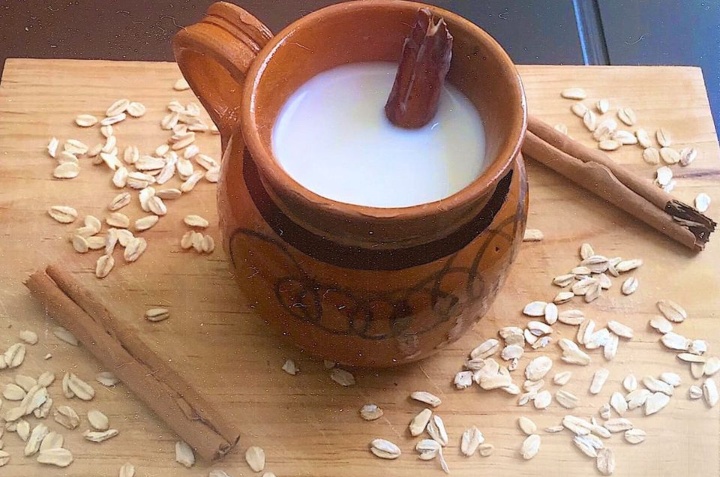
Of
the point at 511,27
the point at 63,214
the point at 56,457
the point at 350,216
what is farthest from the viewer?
the point at 511,27

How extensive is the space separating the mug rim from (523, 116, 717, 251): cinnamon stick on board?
0.23 metres

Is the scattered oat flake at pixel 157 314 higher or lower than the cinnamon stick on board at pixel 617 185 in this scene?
lower

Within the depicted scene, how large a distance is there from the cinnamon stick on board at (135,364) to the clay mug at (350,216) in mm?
90

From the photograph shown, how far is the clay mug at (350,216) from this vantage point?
18.3 inches

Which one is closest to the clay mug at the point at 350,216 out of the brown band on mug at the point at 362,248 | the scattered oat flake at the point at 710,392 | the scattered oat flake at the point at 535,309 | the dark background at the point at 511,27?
the brown band on mug at the point at 362,248

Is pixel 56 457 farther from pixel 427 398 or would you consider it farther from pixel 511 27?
pixel 511 27

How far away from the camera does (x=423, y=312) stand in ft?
1.66

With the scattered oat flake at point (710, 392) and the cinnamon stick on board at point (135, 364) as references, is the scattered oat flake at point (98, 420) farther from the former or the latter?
the scattered oat flake at point (710, 392)

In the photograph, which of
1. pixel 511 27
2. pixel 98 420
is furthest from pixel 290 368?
pixel 511 27

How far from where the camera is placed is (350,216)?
1.43ft

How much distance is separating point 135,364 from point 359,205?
26 cm

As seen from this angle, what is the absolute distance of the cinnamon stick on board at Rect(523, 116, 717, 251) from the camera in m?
0.68

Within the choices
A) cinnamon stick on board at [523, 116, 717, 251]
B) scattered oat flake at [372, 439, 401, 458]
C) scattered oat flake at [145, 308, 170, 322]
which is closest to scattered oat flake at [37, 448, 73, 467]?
scattered oat flake at [145, 308, 170, 322]

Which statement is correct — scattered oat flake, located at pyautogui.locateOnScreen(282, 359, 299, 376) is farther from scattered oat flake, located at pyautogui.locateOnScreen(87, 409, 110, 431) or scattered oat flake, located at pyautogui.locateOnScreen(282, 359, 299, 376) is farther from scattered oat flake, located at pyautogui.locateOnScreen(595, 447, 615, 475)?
scattered oat flake, located at pyautogui.locateOnScreen(595, 447, 615, 475)
